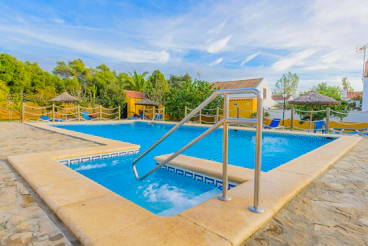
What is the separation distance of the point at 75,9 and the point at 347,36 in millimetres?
17325

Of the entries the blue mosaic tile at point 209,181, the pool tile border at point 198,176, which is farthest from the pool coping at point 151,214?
the blue mosaic tile at point 209,181

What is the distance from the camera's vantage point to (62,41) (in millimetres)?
18578

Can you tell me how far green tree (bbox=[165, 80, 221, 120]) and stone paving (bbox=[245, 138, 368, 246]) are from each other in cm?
1388

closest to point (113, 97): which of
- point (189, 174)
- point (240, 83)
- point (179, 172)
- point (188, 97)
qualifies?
point (188, 97)

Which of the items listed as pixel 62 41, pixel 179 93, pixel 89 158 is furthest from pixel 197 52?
pixel 89 158

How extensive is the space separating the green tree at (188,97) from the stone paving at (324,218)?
13.9m

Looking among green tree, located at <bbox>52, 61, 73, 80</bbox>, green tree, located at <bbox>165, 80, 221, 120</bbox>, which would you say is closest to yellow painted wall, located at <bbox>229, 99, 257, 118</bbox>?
green tree, located at <bbox>165, 80, 221, 120</bbox>

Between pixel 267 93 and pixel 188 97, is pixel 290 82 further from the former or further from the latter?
pixel 188 97

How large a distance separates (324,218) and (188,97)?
15.5m

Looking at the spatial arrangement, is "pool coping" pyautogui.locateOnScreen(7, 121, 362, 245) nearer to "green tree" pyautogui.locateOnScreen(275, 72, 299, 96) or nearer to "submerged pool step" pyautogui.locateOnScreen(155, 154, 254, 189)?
"submerged pool step" pyautogui.locateOnScreen(155, 154, 254, 189)

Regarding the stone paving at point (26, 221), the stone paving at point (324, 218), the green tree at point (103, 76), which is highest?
the green tree at point (103, 76)

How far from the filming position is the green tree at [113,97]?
66.4 feet

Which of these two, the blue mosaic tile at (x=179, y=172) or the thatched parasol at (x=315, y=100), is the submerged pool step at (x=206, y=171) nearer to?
the blue mosaic tile at (x=179, y=172)

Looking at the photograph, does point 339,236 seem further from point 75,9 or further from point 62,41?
point 62,41
